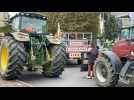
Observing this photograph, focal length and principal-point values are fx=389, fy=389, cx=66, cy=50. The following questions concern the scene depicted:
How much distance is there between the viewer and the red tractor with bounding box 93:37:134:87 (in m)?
9.06

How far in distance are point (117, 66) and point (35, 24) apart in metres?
3.56

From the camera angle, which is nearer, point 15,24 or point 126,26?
point 126,26

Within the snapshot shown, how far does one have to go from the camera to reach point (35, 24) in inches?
472

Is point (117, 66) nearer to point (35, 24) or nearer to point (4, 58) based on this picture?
point (4, 58)

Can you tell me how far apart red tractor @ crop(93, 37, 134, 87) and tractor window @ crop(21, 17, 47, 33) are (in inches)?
97.9

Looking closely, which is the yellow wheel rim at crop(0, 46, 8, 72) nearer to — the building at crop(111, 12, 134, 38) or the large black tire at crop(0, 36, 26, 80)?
the large black tire at crop(0, 36, 26, 80)

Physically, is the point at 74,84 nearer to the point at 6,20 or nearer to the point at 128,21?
the point at 128,21

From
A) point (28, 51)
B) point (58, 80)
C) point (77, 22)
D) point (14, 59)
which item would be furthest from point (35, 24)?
point (77, 22)

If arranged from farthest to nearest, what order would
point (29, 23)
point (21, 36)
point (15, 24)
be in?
point (15, 24) < point (29, 23) < point (21, 36)

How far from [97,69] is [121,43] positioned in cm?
99

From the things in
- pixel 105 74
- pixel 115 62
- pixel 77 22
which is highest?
pixel 77 22
